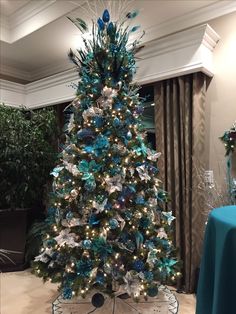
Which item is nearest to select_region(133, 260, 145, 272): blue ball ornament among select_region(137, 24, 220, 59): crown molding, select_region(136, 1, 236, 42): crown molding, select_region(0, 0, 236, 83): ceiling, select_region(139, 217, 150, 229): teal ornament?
select_region(139, 217, 150, 229): teal ornament

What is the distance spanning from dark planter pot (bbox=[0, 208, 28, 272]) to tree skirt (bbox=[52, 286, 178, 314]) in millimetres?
1359

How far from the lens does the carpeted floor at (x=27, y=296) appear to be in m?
2.52

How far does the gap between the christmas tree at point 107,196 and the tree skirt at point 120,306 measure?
230mm

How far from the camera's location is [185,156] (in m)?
2.83

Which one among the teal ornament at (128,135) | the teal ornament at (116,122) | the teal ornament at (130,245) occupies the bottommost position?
the teal ornament at (130,245)

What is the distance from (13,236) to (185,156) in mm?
2331

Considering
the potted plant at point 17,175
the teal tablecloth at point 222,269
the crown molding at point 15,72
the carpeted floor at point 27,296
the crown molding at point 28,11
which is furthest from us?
the crown molding at point 15,72

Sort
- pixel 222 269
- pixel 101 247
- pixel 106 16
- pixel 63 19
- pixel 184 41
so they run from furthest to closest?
pixel 63 19
pixel 184 41
pixel 106 16
pixel 101 247
pixel 222 269

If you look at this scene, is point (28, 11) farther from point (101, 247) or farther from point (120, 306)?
point (120, 306)

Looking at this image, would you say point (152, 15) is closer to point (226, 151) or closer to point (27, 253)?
point (226, 151)

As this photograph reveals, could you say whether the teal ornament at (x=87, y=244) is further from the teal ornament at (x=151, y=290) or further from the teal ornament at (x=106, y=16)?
the teal ornament at (x=106, y=16)

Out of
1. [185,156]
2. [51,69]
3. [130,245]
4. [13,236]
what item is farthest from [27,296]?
[51,69]

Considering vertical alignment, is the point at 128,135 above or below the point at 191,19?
below

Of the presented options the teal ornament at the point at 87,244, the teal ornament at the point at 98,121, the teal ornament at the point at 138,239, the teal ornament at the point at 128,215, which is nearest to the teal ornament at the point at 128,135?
the teal ornament at the point at 98,121
